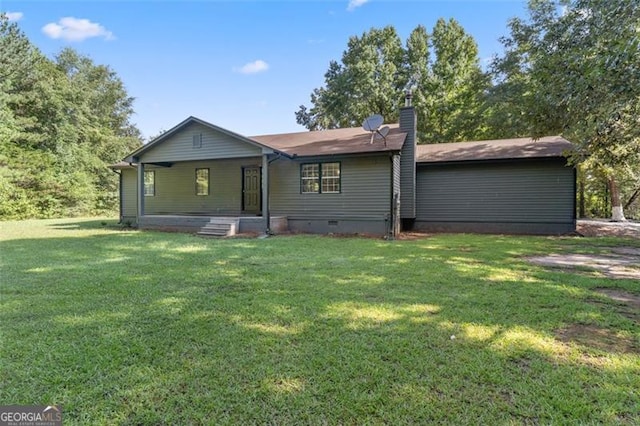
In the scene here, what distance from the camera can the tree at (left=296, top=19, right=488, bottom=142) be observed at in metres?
25.2

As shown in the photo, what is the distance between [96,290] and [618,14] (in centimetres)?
951

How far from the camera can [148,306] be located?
3.86 meters

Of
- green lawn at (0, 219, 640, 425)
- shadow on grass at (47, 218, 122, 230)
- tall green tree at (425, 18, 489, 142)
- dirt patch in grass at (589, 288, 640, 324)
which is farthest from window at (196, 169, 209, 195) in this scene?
tall green tree at (425, 18, 489, 142)

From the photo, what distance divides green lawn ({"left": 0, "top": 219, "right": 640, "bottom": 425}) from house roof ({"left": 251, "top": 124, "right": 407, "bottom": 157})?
665cm

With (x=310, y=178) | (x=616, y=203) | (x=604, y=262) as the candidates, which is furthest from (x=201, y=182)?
(x=616, y=203)

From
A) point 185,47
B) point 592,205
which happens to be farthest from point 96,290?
point 592,205

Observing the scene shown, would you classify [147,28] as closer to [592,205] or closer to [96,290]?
[96,290]

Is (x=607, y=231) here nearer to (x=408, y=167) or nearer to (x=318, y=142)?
(x=408, y=167)

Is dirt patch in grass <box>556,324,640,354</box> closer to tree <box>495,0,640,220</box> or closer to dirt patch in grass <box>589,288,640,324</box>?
dirt patch in grass <box>589,288,640,324</box>

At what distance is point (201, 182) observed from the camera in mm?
14883

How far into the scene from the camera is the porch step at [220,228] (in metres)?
11.2

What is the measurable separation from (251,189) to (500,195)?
31.8 ft

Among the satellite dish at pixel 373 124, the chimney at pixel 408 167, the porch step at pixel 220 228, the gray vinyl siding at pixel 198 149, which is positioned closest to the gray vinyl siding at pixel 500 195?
the chimney at pixel 408 167

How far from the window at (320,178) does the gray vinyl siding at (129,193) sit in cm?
898
